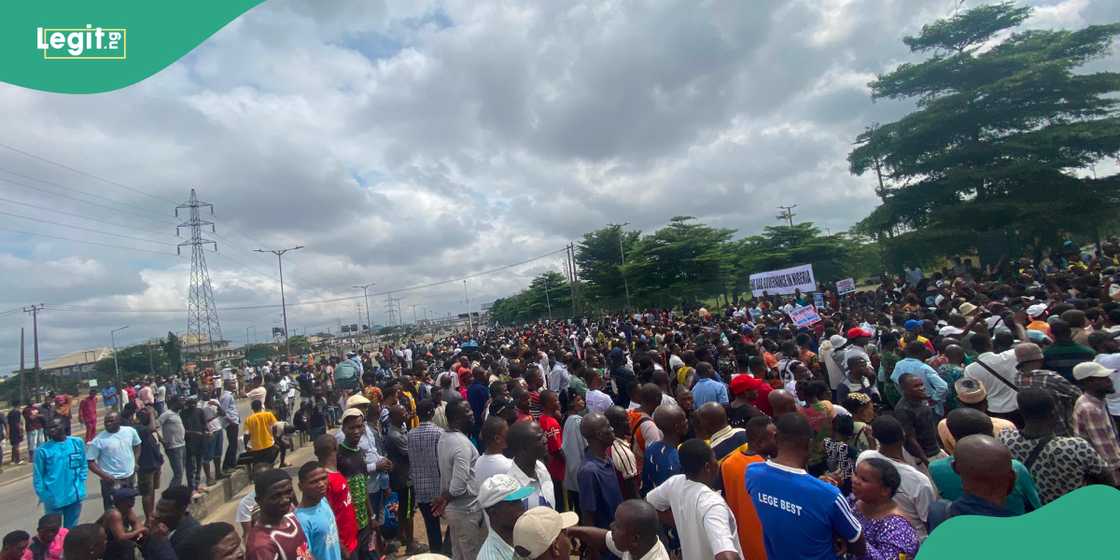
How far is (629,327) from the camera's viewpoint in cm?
1792

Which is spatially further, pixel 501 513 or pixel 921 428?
pixel 921 428

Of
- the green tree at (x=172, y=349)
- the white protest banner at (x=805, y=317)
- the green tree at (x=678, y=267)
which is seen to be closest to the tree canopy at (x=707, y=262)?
the green tree at (x=678, y=267)

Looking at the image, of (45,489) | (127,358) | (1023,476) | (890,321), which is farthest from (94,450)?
(127,358)

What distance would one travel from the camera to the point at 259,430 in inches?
315

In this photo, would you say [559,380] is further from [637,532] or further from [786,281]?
[786,281]

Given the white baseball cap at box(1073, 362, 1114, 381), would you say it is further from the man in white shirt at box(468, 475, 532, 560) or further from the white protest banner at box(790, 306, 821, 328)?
the white protest banner at box(790, 306, 821, 328)

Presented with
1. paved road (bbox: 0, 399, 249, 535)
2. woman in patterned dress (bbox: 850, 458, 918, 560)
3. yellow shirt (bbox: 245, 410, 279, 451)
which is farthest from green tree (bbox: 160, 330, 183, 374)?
woman in patterned dress (bbox: 850, 458, 918, 560)

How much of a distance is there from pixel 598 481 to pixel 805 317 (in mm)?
10378

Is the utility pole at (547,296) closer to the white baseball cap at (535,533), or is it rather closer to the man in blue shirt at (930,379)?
the man in blue shirt at (930,379)

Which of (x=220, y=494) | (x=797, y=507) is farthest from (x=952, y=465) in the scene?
(x=220, y=494)

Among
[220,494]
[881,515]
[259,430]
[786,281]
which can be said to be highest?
[786,281]

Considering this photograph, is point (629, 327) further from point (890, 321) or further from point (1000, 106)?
point (1000, 106)

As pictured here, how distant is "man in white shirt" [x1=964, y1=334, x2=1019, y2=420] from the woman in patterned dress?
10.6 feet

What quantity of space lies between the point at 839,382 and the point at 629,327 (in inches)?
432
